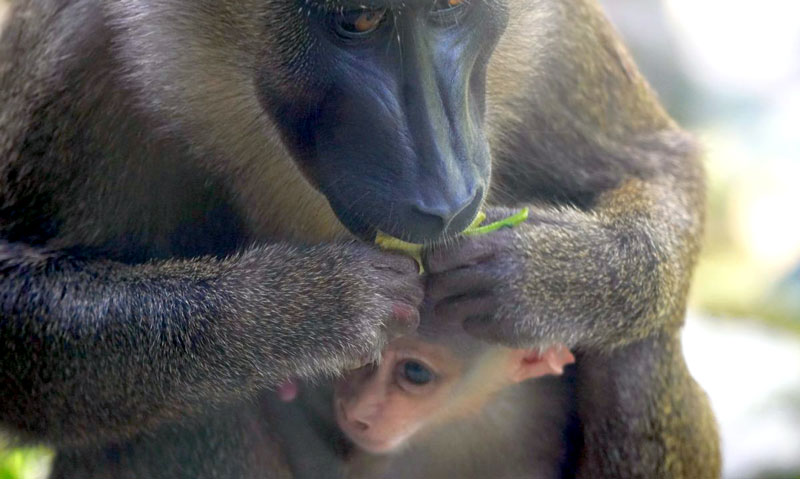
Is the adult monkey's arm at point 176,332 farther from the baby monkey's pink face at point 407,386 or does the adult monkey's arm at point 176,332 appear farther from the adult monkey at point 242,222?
the baby monkey's pink face at point 407,386

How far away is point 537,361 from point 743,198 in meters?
7.60

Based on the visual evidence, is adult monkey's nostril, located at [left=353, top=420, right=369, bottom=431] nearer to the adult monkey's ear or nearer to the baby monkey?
the baby monkey

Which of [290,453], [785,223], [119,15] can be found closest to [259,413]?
[290,453]

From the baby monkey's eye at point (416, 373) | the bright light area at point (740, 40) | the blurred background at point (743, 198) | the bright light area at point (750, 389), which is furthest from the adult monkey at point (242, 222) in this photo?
the bright light area at point (740, 40)

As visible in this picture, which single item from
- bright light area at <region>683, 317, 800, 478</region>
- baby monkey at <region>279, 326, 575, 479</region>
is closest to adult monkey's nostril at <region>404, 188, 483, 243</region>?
baby monkey at <region>279, 326, 575, 479</region>

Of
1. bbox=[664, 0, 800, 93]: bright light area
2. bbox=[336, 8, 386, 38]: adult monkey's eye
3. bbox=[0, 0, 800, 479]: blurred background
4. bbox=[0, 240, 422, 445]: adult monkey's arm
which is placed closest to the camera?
bbox=[336, 8, 386, 38]: adult monkey's eye

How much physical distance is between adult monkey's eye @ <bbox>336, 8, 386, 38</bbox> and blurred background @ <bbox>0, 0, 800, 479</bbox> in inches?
181

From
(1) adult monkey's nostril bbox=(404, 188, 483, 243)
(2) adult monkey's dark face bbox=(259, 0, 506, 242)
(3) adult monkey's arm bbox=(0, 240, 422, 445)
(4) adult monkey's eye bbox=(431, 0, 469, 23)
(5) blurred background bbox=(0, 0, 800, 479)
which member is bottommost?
(5) blurred background bbox=(0, 0, 800, 479)

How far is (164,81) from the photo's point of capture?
161 inches

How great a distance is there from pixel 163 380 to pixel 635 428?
2130 mm

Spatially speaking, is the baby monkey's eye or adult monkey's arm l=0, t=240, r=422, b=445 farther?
the baby monkey's eye

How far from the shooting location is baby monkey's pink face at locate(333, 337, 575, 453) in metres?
4.36

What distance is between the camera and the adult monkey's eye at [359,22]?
3.51m

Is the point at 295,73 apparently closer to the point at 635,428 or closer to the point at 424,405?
the point at 424,405
